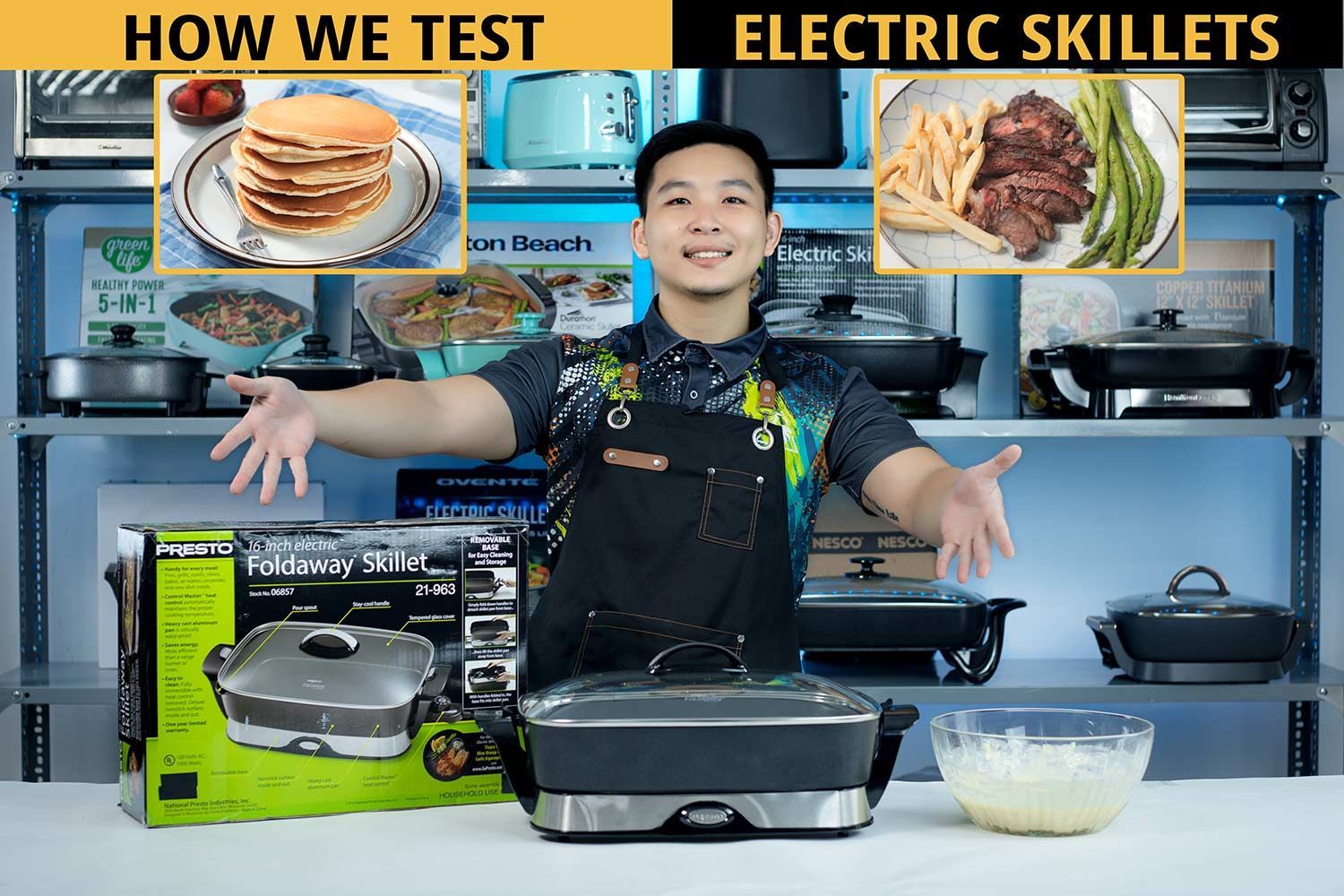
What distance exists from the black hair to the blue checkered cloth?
0.69 meters

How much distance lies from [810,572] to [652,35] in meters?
1.17

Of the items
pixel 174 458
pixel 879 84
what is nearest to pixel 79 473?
pixel 174 458

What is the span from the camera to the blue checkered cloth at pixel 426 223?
8.95ft

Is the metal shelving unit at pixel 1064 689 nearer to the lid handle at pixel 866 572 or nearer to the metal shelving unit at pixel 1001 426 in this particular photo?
the lid handle at pixel 866 572

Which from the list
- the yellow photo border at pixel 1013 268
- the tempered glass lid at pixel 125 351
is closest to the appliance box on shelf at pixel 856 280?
the yellow photo border at pixel 1013 268

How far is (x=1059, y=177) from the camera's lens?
2.88 meters

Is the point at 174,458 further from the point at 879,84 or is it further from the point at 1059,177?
the point at 1059,177

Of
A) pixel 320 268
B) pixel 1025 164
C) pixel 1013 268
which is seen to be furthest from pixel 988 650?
pixel 320 268

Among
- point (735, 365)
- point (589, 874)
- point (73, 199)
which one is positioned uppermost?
point (73, 199)

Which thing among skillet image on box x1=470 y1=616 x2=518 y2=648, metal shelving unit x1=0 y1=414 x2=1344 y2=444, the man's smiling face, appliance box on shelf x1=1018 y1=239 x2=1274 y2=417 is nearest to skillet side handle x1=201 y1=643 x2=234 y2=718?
skillet image on box x1=470 y1=616 x2=518 y2=648

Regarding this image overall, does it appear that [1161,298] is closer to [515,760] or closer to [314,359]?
[314,359]

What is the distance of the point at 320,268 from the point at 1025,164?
1500mm

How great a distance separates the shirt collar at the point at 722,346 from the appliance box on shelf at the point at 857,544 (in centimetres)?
91

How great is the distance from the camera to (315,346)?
2.64 m
